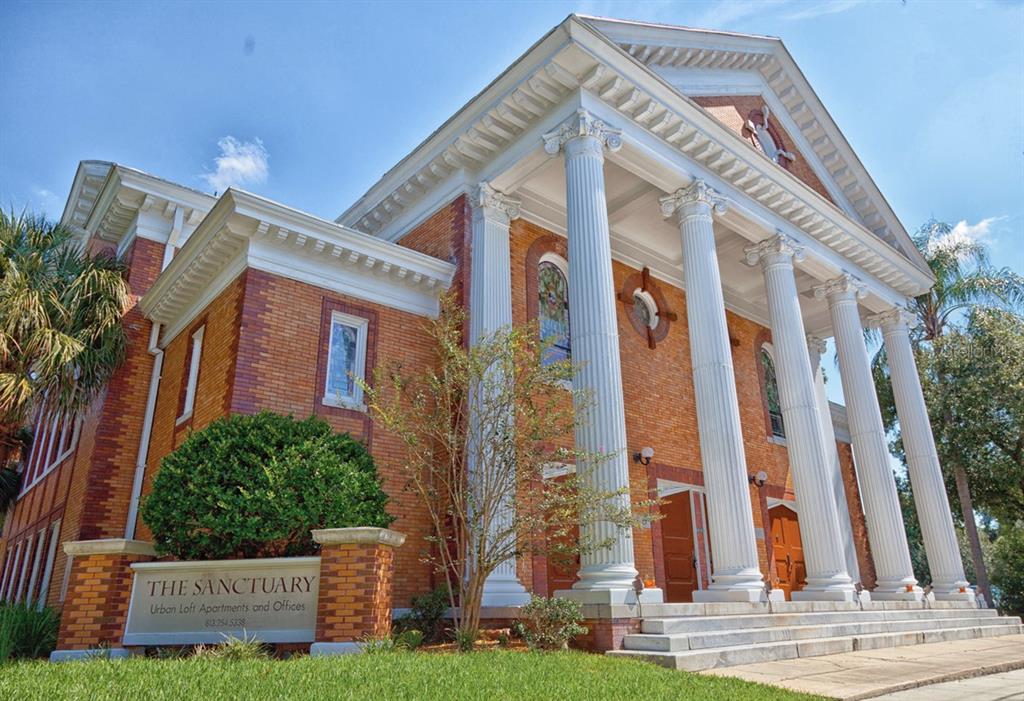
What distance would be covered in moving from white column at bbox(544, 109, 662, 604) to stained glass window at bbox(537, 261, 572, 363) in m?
3.52

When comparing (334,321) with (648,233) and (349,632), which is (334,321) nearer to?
(349,632)

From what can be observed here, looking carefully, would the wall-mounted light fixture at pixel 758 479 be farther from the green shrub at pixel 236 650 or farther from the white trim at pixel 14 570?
the white trim at pixel 14 570

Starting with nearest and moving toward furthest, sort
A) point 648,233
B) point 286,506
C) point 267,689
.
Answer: point 267,689 → point 286,506 → point 648,233

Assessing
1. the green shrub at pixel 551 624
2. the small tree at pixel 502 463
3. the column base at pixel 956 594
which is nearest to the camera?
the green shrub at pixel 551 624

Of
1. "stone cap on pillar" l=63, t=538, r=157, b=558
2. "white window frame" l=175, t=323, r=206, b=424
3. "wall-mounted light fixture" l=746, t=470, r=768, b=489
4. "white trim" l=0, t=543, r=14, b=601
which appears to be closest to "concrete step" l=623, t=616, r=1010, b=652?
"wall-mounted light fixture" l=746, t=470, r=768, b=489

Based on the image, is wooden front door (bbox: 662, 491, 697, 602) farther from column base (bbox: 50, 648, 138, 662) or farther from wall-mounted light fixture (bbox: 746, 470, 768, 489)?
column base (bbox: 50, 648, 138, 662)

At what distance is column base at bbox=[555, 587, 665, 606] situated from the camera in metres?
8.17

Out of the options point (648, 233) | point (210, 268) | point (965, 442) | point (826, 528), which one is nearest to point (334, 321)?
point (210, 268)

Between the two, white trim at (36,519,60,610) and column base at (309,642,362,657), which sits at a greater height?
white trim at (36,519,60,610)

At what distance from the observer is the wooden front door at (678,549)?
14266mm

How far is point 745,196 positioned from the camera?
45.9 feet

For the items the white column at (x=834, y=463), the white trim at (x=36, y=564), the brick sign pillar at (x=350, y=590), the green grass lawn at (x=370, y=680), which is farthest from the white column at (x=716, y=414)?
the white trim at (x=36, y=564)

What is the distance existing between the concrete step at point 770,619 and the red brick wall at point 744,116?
901 cm

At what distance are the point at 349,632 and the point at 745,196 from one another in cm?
1144
